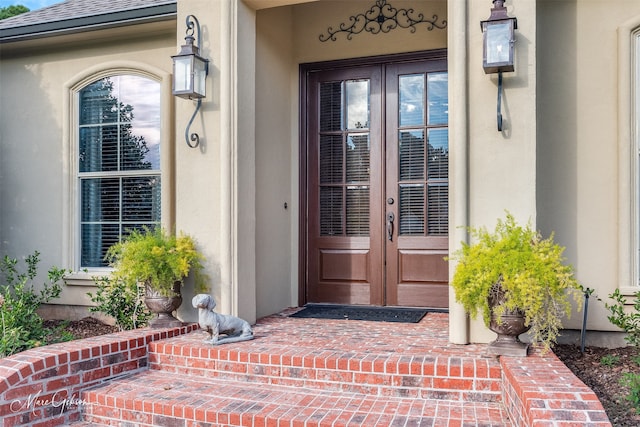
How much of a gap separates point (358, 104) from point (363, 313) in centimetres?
209

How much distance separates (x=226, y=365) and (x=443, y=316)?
2.11m

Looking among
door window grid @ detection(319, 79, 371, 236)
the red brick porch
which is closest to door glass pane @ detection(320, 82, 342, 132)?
door window grid @ detection(319, 79, 371, 236)

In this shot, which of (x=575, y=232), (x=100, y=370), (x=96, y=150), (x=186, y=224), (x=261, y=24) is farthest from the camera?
(x=96, y=150)

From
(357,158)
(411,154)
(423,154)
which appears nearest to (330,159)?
(357,158)

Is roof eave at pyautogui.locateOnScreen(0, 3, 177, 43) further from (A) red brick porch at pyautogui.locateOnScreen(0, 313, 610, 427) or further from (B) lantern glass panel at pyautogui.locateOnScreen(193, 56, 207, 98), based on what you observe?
(A) red brick porch at pyautogui.locateOnScreen(0, 313, 610, 427)

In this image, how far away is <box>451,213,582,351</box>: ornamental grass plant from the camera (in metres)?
3.05

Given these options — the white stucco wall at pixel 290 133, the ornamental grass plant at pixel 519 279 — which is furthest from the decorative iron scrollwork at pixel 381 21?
the ornamental grass plant at pixel 519 279

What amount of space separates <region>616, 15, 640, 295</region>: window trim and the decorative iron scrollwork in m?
1.60

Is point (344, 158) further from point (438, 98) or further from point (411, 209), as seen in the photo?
point (438, 98)

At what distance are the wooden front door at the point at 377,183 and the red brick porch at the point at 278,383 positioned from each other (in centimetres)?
133

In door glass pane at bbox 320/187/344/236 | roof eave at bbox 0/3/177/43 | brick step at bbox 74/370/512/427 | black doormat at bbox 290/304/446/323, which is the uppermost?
roof eave at bbox 0/3/177/43

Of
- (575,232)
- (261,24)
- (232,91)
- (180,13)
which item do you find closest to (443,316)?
(575,232)

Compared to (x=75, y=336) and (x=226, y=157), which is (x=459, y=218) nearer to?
(x=226, y=157)

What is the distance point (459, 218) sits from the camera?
3654 mm
